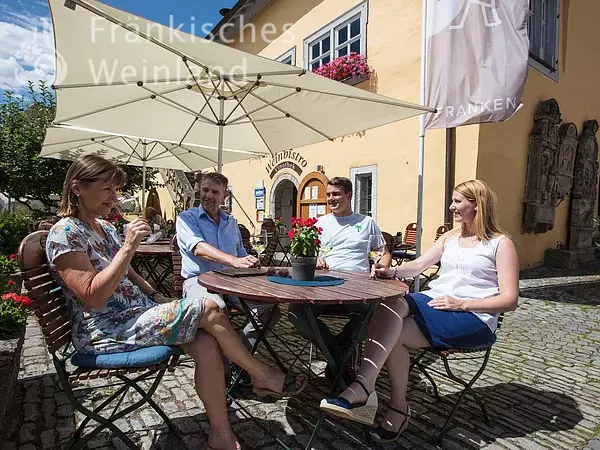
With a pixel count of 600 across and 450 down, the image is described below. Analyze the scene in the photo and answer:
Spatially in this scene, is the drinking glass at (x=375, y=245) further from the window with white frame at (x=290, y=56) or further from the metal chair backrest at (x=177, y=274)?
the window with white frame at (x=290, y=56)

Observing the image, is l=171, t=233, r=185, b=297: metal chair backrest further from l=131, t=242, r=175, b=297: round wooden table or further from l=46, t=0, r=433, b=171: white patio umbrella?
l=46, t=0, r=433, b=171: white patio umbrella

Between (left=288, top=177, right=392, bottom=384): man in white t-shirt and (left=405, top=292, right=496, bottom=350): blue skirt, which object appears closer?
(left=405, top=292, right=496, bottom=350): blue skirt

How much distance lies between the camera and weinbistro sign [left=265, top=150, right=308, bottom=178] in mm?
10828

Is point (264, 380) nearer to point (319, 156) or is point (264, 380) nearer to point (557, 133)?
point (319, 156)

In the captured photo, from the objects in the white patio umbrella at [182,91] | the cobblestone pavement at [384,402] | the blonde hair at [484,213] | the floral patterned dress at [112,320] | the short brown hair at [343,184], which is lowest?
the cobblestone pavement at [384,402]

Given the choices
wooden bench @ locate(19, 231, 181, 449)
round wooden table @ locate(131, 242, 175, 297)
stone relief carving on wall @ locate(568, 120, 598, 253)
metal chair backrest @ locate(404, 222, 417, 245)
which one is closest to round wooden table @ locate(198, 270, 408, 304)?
wooden bench @ locate(19, 231, 181, 449)

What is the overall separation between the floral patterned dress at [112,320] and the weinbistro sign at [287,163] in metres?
9.03

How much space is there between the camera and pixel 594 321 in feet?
16.7

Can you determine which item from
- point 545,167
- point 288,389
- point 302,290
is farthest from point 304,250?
point 545,167

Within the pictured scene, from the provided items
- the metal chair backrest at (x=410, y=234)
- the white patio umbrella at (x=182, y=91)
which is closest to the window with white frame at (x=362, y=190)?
the metal chair backrest at (x=410, y=234)

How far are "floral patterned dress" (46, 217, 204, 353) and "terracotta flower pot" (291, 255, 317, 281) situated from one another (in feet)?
2.13

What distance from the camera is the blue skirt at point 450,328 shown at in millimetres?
2148

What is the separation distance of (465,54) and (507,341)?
343 centimetres

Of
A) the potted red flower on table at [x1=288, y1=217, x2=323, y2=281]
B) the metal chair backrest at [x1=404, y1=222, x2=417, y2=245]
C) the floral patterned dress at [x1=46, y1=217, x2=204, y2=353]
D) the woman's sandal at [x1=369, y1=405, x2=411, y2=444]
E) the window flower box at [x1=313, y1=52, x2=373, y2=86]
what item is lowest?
the woman's sandal at [x1=369, y1=405, x2=411, y2=444]
